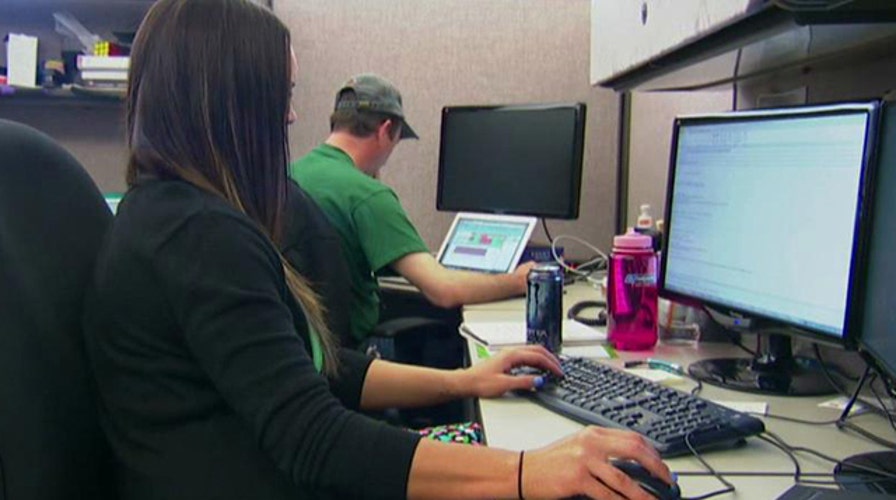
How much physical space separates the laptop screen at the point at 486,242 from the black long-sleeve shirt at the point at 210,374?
48.5 inches

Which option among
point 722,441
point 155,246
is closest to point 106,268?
point 155,246

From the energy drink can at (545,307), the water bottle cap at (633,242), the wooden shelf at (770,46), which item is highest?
the wooden shelf at (770,46)

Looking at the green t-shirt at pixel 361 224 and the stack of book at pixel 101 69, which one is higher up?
the stack of book at pixel 101 69

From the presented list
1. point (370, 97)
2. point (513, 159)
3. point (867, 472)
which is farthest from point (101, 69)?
point (867, 472)

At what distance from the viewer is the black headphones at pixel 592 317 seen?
160 centimetres

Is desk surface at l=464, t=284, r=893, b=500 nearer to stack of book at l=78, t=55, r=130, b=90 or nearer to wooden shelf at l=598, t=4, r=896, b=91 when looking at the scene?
wooden shelf at l=598, t=4, r=896, b=91

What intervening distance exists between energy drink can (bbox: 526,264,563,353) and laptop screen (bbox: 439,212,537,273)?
0.68 meters

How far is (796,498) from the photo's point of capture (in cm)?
72

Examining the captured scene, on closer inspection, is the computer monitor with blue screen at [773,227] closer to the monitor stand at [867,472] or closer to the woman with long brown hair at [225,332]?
the monitor stand at [867,472]

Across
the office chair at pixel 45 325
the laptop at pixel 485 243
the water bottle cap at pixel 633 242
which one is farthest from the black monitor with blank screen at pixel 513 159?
the office chair at pixel 45 325

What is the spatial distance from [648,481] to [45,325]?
0.61 meters

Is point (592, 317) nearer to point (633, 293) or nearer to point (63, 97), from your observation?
point (633, 293)

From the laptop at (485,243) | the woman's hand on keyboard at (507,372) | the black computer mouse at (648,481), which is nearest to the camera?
the black computer mouse at (648,481)

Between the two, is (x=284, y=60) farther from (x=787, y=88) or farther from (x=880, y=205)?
(x=787, y=88)
